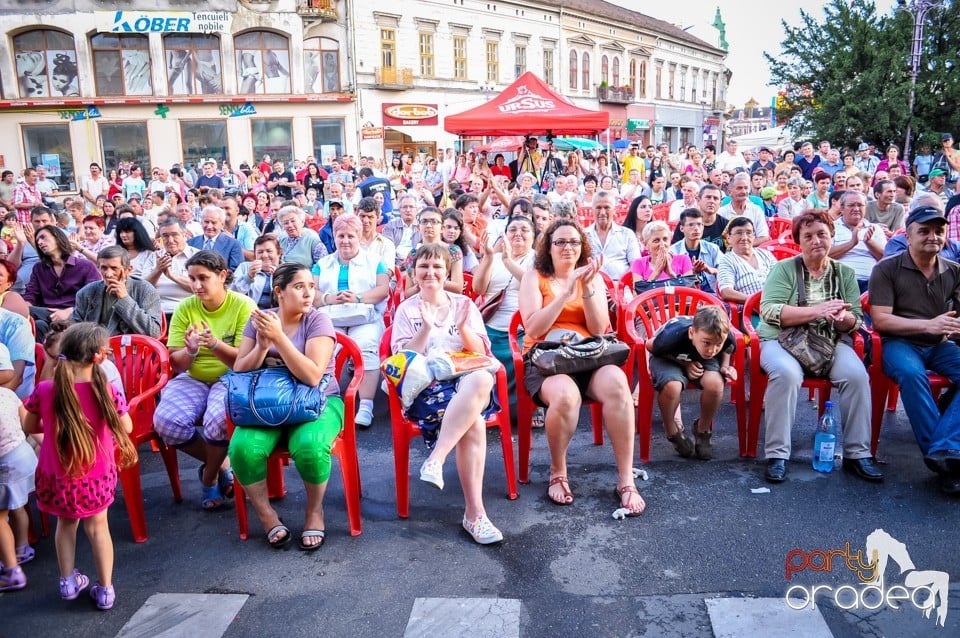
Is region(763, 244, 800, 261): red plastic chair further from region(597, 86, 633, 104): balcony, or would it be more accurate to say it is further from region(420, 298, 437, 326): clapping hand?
region(597, 86, 633, 104): balcony

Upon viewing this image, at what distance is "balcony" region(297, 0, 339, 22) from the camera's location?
25.4 metres

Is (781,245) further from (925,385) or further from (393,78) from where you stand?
(393,78)

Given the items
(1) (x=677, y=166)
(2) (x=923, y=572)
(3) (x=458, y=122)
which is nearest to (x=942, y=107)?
(1) (x=677, y=166)

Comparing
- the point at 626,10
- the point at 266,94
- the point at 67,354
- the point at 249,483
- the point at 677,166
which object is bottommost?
the point at 249,483

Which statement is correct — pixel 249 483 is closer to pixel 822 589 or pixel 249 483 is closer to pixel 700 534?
pixel 700 534

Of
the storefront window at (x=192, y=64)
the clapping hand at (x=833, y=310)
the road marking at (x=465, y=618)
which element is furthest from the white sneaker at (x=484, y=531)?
the storefront window at (x=192, y=64)

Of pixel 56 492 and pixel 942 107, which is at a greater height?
pixel 942 107

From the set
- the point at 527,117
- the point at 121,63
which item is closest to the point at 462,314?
the point at 527,117

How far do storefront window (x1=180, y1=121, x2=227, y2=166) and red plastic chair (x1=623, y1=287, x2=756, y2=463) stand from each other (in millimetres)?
24451

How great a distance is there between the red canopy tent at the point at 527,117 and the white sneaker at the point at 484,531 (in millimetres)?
9376

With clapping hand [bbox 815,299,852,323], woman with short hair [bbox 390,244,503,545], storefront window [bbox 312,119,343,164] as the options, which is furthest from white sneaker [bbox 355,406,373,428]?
storefront window [bbox 312,119,343,164]

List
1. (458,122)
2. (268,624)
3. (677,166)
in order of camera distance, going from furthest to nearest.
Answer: (677,166) → (458,122) → (268,624)

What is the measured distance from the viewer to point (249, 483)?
3.20 m

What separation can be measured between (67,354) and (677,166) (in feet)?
46.3
